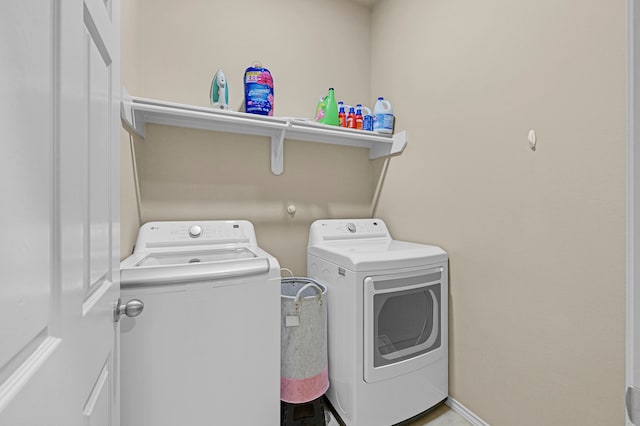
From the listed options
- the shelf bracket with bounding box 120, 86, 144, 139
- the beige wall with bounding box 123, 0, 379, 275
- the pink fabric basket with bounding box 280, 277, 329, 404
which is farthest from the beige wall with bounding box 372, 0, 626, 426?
the shelf bracket with bounding box 120, 86, 144, 139

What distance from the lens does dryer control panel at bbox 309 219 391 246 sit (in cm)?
210

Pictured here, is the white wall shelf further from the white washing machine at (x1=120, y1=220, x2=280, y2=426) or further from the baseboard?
the baseboard

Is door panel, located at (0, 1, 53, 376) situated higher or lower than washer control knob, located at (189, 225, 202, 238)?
higher

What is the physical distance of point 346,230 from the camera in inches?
86.4

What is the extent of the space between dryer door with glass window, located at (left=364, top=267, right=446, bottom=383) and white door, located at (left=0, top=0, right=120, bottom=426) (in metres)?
1.14

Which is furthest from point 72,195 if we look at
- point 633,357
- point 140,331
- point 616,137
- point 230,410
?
point 616,137

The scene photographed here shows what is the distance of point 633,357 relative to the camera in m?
0.46

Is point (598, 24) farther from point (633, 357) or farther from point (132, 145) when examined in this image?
point (132, 145)

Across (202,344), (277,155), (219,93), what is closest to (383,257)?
(202,344)

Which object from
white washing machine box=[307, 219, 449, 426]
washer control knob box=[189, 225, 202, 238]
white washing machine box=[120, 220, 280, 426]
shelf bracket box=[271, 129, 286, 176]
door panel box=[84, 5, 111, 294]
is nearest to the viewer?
door panel box=[84, 5, 111, 294]

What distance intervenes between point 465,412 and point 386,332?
2.22 feet

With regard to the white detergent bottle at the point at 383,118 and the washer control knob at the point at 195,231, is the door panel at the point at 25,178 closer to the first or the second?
the washer control knob at the point at 195,231

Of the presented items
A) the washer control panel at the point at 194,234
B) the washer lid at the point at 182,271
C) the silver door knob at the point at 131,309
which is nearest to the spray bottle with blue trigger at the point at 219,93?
the washer control panel at the point at 194,234

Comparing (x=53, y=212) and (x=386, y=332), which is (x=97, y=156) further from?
(x=386, y=332)
